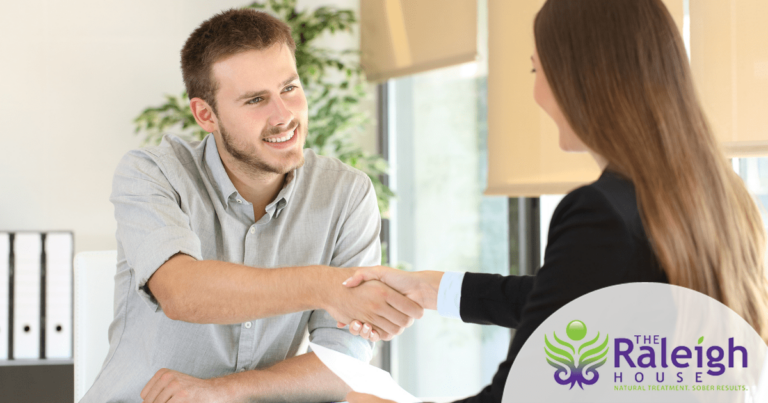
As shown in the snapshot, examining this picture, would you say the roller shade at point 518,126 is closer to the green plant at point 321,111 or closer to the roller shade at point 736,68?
the roller shade at point 736,68

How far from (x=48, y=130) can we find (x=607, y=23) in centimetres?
277

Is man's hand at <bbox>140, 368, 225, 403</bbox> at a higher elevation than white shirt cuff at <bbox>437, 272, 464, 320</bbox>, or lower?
lower

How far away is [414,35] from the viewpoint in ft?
9.41

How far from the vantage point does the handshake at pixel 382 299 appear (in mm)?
1222

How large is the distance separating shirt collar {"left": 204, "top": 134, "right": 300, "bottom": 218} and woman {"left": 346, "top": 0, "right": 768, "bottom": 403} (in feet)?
2.62

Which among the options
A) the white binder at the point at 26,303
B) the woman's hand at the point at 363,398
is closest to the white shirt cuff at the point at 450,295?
the woman's hand at the point at 363,398

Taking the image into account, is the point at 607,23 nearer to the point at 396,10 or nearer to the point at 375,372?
the point at 375,372

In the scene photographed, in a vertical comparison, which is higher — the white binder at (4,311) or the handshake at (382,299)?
the handshake at (382,299)

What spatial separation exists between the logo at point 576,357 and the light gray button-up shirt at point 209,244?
657 millimetres

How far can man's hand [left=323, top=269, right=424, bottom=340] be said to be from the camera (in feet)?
3.97

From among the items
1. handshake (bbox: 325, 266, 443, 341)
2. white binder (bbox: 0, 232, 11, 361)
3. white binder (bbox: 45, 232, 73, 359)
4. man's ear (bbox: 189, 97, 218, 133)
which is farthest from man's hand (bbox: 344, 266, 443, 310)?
white binder (bbox: 0, 232, 11, 361)

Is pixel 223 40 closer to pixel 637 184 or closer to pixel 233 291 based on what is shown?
pixel 233 291

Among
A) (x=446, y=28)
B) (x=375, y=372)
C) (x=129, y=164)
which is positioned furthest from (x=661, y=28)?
(x=446, y=28)

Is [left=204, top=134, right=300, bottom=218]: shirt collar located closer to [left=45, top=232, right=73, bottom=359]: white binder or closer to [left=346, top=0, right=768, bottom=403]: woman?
[left=346, top=0, right=768, bottom=403]: woman
